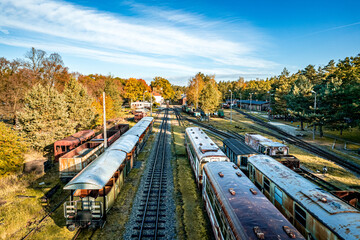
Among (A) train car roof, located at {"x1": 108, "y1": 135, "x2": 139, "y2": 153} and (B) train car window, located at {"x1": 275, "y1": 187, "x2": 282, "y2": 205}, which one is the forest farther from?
(B) train car window, located at {"x1": 275, "y1": 187, "x2": 282, "y2": 205}

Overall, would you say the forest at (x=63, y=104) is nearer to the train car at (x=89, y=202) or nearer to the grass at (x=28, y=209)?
the grass at (x=28, y=209)

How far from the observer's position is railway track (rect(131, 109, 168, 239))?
11.1 metres

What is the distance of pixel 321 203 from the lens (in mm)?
8516

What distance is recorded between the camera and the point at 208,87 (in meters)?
52.2

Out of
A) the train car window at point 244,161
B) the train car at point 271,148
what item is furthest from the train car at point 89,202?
the train car at point 271,148

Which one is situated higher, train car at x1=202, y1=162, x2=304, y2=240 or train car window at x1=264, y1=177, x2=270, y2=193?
train car at x1=202, y1=162, x2=304, y2=240

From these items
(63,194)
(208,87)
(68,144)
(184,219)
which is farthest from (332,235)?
(208,87)

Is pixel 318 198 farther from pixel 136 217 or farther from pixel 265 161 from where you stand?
pixel 136 217

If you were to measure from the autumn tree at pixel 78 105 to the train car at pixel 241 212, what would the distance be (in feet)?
94.5

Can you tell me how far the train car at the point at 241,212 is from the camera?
666 cm

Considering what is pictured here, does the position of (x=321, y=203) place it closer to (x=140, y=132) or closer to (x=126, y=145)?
(x=126, y=145)

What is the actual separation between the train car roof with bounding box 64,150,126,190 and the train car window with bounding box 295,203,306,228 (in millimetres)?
10202

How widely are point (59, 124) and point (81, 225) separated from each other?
19.8 m

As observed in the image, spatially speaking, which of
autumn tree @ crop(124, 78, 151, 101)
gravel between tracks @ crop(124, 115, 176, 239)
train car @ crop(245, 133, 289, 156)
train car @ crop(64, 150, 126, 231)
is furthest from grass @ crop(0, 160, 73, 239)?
autumn tree @ crop(124, 78, 151, 101)
